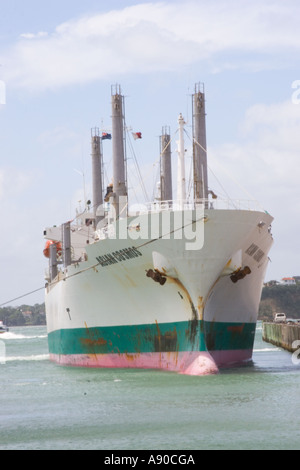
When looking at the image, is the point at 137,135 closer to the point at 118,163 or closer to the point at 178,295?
the point at 118,163

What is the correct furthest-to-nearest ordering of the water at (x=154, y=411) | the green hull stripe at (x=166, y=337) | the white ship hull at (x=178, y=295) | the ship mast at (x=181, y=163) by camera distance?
the ship mast at (x=181, y=163) → the green hull stripe at (x=166, y=337) → the white ship hull at (x=178, y=295) → the water at (x=154, y=411)

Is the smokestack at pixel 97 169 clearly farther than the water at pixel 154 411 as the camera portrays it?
Yes

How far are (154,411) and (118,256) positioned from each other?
33.6 feet

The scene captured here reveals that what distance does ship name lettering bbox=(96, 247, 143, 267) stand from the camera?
3070cm

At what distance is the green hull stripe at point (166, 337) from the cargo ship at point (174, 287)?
0.12 feet

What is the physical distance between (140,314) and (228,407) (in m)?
9.58

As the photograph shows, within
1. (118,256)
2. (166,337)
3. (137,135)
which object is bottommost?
(166,337)

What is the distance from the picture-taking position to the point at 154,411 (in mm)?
22109

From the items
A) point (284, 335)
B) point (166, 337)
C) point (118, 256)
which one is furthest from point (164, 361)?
point (284, 335)

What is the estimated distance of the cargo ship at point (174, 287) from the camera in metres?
29.2

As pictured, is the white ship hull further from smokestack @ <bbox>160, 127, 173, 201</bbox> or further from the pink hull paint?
smokestack @ <bbox>160, 127, 173, 201</bbox>

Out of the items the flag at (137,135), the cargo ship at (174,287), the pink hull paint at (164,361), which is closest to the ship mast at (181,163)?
the cargo ship at (174,287)

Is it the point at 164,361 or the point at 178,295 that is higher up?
the point at 178,295

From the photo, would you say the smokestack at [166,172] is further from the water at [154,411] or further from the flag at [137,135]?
the water at [154,411]
